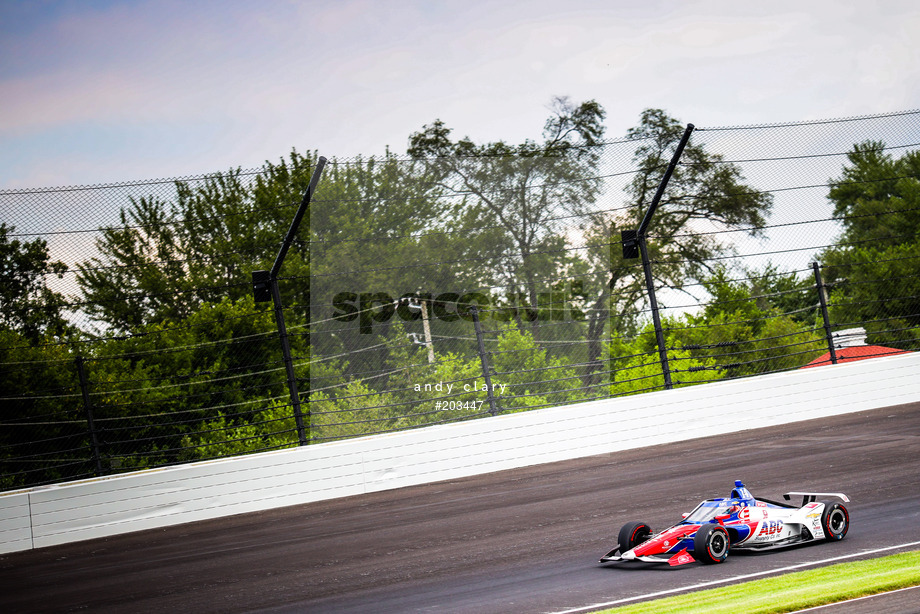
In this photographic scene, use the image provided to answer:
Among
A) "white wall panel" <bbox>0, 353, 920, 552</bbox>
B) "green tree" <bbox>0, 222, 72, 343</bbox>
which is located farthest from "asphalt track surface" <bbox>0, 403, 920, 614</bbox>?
"green tree" <bbox>0, 222, 72, 343</bbox>

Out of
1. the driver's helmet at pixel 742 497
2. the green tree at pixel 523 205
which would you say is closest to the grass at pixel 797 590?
the driver's helmet at pixel 742 497

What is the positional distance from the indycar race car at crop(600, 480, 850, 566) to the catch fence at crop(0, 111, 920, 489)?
438 centimetres

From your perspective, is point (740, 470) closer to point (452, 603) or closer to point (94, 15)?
point (452, 603)

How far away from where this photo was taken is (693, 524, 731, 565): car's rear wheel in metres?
4.45

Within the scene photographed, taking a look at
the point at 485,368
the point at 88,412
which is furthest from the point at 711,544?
the point at 88,412

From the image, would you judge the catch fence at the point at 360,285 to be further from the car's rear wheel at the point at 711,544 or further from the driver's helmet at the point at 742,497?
the car's rear wheel at the point at 711,544

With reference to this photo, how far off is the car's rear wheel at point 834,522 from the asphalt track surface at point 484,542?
2.7 inches

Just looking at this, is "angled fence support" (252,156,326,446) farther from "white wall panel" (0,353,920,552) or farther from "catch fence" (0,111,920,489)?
"white wall panel" (0,353,920,552)

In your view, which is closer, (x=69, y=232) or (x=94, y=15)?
(x=69, y=232)

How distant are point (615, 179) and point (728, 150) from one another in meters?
1.72

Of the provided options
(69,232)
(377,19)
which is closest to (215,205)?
(69,232)

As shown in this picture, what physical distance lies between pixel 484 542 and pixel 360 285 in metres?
5.91

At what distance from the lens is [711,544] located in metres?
4.49

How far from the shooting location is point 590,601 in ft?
13.0
